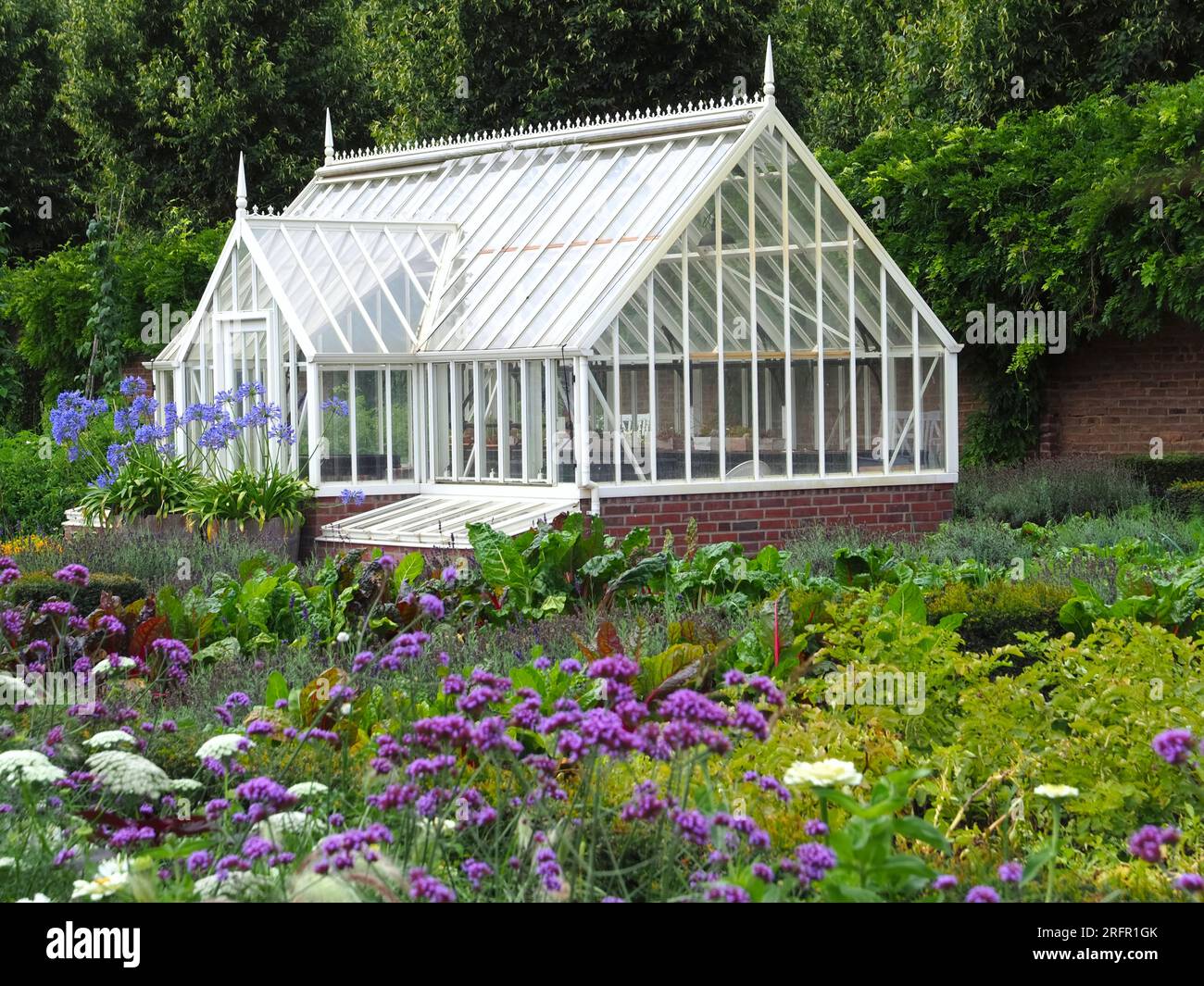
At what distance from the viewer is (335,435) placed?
619 inches

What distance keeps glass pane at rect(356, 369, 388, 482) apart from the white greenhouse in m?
0.02

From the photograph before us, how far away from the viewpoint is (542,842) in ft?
13.3

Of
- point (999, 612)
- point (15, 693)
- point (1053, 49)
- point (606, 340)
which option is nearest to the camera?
point (15, 693)

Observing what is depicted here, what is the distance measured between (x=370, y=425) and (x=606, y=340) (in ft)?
9.54

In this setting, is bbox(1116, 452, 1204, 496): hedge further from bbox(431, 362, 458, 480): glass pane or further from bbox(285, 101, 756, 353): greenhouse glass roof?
bbox(431, 362, 458, 480): glass pane

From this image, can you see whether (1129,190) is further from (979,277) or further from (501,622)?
(501,622)

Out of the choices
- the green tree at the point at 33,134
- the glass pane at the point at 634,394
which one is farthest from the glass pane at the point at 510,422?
the green tree at the point at 33,134

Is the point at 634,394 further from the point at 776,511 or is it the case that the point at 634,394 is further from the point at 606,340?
the point at 776,511

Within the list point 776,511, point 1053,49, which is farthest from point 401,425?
point 1053,49

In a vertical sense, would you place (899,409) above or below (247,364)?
below

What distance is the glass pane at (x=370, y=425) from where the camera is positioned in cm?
1580

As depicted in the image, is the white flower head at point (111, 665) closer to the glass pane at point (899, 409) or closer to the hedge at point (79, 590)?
the hedge at point (79, 590)

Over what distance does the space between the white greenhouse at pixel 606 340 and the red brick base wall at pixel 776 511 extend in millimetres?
89
